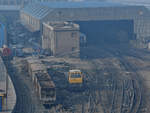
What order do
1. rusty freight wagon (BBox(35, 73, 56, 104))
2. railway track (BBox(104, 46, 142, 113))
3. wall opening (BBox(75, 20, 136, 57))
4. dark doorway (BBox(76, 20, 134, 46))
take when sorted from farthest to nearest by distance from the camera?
dark doorway (BBox(76, 20, 134, 46))
wall opening (BBox(75, 20, 136, 57))
railway track (BBox(104, 46, 142, 113))
rusty freight wagon (BBox(35, 73, 56, 104))

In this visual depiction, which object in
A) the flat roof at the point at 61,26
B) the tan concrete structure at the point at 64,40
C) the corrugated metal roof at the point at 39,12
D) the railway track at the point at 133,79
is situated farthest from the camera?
the corrugated metal roof at the point at 39,12

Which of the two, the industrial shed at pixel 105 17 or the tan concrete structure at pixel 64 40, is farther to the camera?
the industrial shed at pixel 105 17

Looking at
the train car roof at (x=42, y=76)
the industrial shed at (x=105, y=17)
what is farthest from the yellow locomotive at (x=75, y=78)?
the industrial shed at (x=105, y=17)

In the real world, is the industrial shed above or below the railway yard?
above

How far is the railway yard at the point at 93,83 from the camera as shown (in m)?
25.0

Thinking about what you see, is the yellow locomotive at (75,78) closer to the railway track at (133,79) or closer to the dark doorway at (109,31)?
the railway track at (133,79)

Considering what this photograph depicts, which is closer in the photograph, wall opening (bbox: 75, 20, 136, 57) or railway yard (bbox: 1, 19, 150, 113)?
railway yard (bbox: 1, 19, 150, 113)

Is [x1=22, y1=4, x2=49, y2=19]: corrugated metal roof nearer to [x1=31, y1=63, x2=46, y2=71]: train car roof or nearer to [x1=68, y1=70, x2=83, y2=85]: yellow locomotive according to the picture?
[x1=31, y1=63, x2=46, y2=71]: train car roof

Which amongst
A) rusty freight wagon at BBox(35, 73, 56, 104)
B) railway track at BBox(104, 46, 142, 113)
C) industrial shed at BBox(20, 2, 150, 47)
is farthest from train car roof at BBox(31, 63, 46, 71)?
industrial shed at BBox(20, 2, 150, 47)

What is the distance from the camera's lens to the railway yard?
25.0 m

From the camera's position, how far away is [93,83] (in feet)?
103

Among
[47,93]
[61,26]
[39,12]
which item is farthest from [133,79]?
[39,12]

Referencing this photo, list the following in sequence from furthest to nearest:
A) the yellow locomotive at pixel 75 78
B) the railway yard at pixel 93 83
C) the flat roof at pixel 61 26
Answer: the flat roof at pixel 61 26
the yellow locomotive at pixel 75 78
the railway yard at pixel 93 83

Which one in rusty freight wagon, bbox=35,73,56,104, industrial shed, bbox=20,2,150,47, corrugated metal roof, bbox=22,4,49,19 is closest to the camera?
rusty freight wagon, bbox=35,73,56,104
